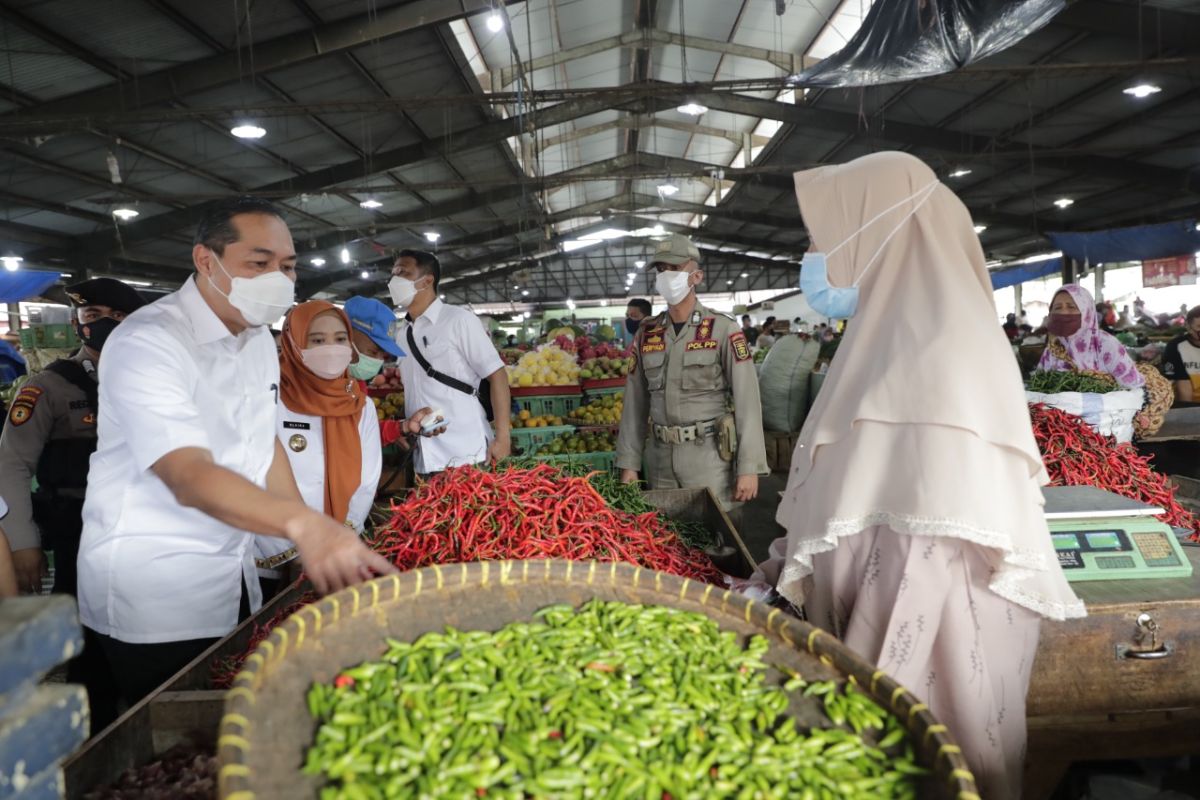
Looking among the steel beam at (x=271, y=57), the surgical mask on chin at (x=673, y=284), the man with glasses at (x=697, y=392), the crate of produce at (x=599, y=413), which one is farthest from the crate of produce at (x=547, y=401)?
the steel beam at (x=271, y=57)

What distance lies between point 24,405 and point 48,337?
7.92 meters

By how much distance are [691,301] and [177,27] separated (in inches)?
304

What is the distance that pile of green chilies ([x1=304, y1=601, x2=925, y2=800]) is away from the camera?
1.19 meters

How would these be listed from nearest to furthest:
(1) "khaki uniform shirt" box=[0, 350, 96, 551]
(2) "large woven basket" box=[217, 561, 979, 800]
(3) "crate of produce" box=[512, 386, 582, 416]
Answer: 1. (2) "large woven basket" box=[217, 561, 979, 800]
2. (1) "khaki uniform shirt" box=[0, 350, 96, 551]
3. (3) "crate of produce" box=[512, 386, 582, 416]

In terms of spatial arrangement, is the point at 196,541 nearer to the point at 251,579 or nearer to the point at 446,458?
the point at 251,579

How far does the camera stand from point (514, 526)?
90.9 inches

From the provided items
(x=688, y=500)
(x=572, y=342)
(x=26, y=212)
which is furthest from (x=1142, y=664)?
(x=26, y=212)

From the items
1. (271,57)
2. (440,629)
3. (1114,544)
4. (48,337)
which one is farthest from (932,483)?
(48,337)

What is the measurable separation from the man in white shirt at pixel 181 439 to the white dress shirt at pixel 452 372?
6.42 feet

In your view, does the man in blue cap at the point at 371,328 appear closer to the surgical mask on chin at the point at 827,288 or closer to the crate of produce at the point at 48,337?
the surgical mask on chin at the point at 827,288

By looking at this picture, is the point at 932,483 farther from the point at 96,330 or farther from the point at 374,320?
the point at 96,330

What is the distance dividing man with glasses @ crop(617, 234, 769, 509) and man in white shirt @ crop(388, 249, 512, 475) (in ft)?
3.01

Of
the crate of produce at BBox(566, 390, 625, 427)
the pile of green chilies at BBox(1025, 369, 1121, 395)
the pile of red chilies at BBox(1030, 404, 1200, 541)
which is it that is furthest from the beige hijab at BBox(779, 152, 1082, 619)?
the crate of produce at BBox(566, 390, 625, 427)

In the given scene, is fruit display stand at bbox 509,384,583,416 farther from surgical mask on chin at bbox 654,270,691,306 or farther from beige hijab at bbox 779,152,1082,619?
beige hijab at bbox 779,152,1082,619
